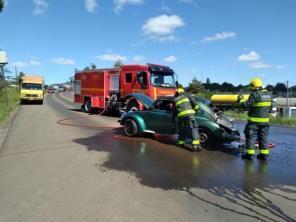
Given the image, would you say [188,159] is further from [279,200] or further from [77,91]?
[77,91]

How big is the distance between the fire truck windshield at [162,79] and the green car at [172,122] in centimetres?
688

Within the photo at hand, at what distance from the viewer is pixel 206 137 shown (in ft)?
34.9

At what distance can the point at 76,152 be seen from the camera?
389 inches

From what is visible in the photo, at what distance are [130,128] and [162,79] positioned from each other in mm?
7684

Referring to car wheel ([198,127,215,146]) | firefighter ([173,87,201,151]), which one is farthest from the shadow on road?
car wheel ([198,127,215,146])

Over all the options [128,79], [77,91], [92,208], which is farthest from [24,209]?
[77,91]

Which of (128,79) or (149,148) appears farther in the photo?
(128,79)

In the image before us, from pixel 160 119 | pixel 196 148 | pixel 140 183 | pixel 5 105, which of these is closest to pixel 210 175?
pixel 140 183

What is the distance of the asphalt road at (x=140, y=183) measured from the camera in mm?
5219

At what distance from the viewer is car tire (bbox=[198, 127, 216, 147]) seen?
1056 cm

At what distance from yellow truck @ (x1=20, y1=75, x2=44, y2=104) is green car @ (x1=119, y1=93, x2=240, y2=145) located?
24.6 metres

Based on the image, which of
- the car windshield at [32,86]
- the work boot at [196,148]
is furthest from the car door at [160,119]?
the car windshield at [32,86]

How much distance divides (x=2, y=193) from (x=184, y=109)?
5.63 metres

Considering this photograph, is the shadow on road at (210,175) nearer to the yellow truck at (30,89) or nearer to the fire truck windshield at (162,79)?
the fire truck windshield at (162,79)
